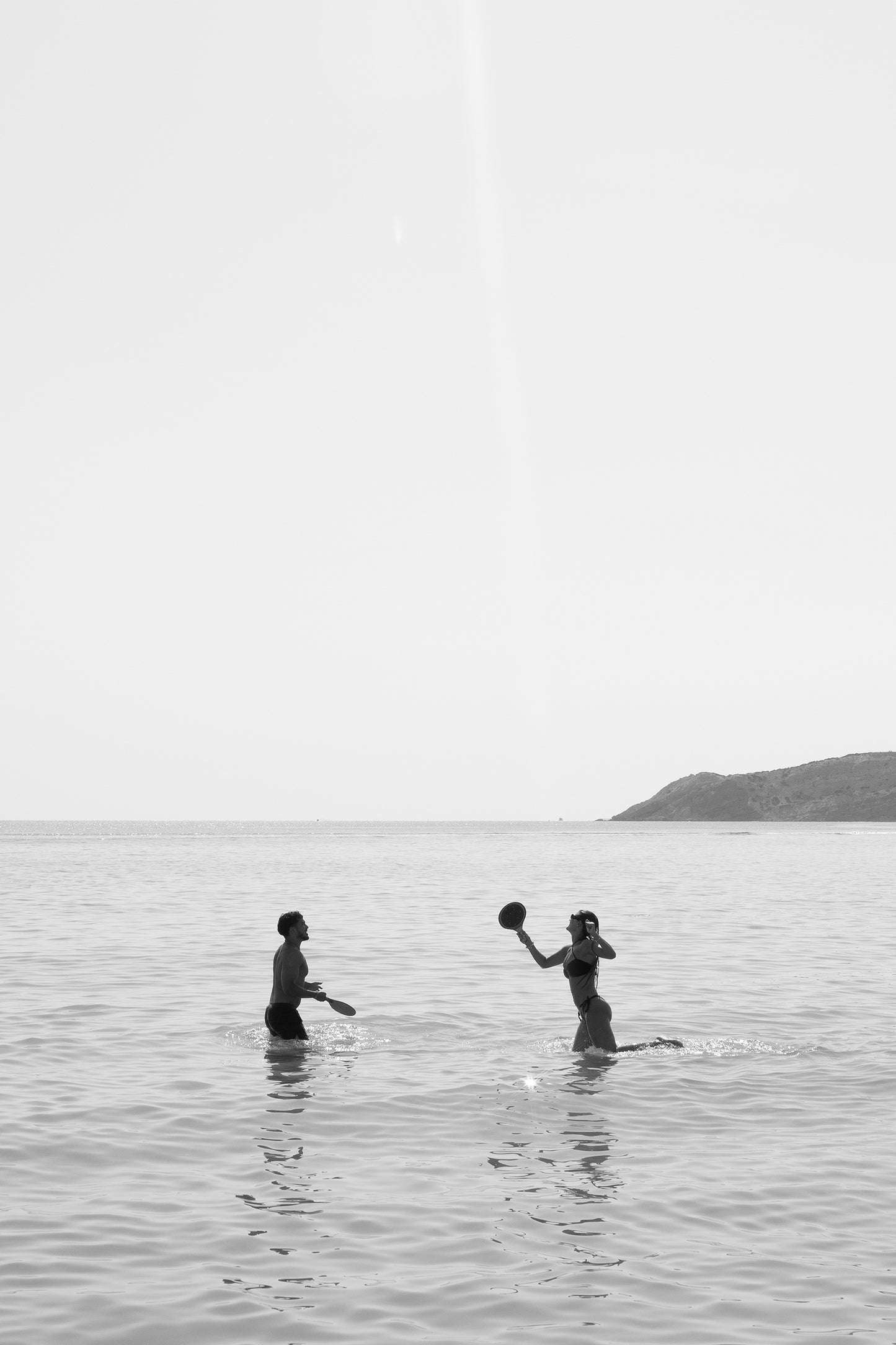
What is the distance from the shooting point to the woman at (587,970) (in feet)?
51.5

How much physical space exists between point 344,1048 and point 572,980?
10.1 feet

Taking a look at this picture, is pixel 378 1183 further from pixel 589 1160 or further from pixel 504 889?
pixel 504 889

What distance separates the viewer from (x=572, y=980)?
1619 centimetres

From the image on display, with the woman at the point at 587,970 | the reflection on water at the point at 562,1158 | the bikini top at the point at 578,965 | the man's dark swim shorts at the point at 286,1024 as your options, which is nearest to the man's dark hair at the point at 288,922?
the man's dark swim shorts at the point at 286,1024

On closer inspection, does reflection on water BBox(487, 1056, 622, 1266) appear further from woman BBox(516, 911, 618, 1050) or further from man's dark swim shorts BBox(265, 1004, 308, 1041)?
man's dark swim shorts BBox(265, 1004, 308, 1041)

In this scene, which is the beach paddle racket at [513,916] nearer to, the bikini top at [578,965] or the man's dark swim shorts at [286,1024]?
the bikini top at [578,965]

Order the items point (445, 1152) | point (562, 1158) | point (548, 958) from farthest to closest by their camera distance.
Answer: point (548, 958), point (445, 1152), point (562, 1158)

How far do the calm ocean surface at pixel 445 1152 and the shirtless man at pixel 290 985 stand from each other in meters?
0.38

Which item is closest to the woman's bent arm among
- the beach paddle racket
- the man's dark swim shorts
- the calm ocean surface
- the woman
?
the woman

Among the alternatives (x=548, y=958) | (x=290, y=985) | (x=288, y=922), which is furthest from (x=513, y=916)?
(x=290, y=985)

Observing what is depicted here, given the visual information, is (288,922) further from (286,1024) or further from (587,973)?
(587,973)

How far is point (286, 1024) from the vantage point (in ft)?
54.3

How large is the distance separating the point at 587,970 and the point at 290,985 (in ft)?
12.4

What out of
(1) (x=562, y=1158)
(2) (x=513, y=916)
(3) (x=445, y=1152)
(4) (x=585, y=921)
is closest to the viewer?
(1) (x=562, y=1158)
